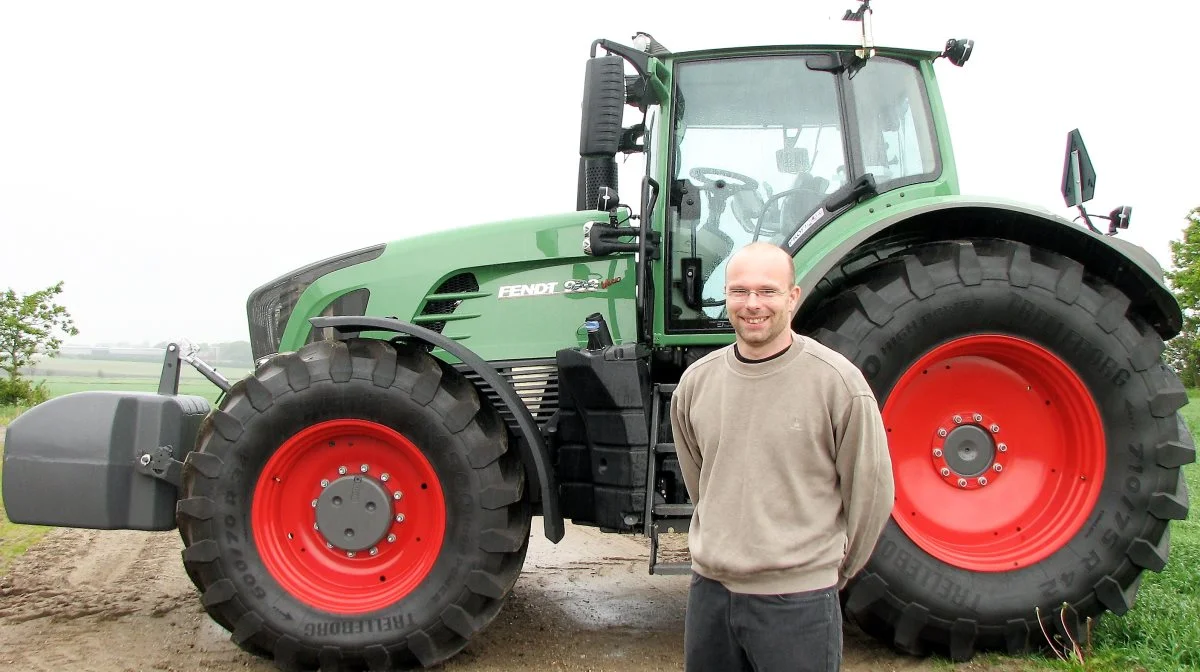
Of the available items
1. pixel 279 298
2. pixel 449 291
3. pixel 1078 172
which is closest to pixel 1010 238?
pixel 1078 172

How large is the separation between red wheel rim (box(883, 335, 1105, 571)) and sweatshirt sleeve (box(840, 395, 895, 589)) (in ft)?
5.60

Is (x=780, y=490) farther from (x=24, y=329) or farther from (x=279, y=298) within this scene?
(x=24, y=329)

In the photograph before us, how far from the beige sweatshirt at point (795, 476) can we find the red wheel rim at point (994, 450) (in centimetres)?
173

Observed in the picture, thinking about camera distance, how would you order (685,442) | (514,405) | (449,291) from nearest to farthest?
(685,442)
(514,405)
(449,291)

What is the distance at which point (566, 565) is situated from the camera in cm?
535

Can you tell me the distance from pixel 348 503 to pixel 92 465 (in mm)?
1126

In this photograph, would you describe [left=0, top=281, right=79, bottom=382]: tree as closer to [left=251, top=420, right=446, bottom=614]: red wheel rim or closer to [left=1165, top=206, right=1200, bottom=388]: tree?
[left=251, top=420, right=446, bottom=614]: red wheel rim

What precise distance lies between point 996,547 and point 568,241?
2.22 meters

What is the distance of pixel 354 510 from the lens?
11.9 ft

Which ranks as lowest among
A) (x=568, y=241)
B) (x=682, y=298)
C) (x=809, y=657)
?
(x=809, y=657)

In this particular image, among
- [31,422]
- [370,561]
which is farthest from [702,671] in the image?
[31,422]

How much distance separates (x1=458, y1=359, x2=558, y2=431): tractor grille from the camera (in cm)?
407

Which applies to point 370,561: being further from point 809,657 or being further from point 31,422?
point 809,657

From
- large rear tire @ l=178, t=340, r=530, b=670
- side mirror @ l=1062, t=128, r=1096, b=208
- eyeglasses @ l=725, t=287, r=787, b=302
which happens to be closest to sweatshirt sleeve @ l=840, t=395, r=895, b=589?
eyeglasses @ l=725, t=287, r=787, b=302
